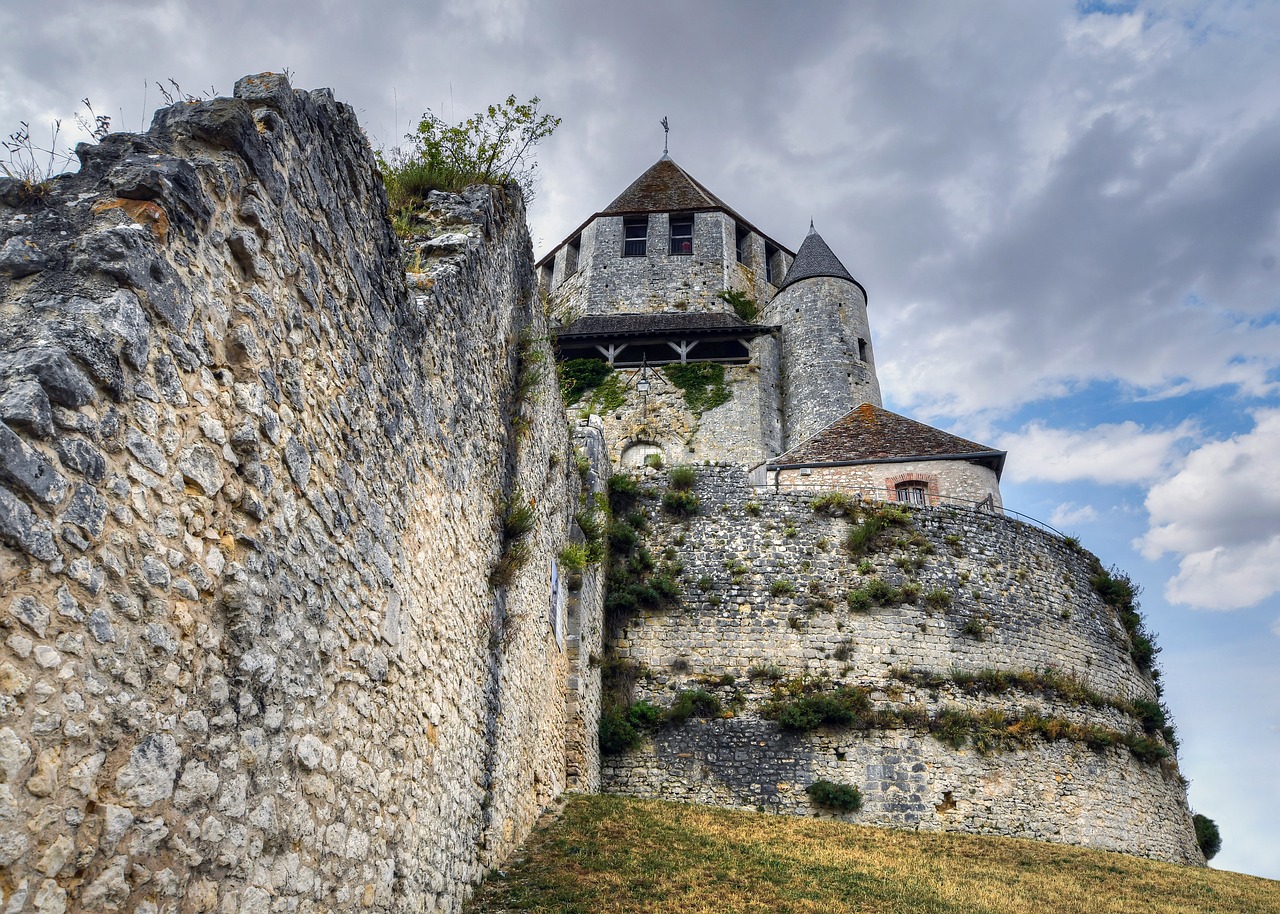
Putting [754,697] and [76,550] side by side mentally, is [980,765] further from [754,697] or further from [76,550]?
[76,550]

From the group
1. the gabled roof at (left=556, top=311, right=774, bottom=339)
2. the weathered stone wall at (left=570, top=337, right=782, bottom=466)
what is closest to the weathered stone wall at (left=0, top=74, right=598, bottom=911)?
the weathered stone wall at (left=570, top=337, right=782, bottom=466)

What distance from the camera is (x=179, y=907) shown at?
108 inches

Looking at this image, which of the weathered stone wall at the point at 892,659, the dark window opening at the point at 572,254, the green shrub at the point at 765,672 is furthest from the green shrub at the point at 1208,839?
the dark window opening at the point at 572,254

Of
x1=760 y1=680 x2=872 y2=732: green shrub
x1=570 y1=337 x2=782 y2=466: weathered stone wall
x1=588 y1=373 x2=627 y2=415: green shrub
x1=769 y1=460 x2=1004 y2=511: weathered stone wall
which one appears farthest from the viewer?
x1=588 y1=373 x2=627 y2=415: green shrub

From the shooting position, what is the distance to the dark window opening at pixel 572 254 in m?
33.2

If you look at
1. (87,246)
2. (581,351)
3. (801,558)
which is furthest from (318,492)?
(581,351)

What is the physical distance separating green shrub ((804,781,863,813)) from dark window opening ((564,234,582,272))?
23.7 m

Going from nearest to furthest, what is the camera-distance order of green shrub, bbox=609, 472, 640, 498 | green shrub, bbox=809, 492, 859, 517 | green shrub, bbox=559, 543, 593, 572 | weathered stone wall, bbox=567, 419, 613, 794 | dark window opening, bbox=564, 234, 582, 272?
1. green shrub, bbox=559, 543, 593, 572
2. weathered stone wall, bbox=567, 419, 613, 794
3. green shrub, bbox=809, 492, 859, 517
4. green shrub, bbox=609, 472, 640, 498
5. dark window opening, bbox=564, 234, 582, 272

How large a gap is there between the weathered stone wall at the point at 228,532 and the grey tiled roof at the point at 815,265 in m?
24.7

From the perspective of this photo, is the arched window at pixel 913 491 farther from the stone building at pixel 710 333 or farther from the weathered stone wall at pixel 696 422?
the weathered stone wall at pixel 696 422

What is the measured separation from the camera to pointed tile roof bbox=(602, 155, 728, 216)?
32.2 metres

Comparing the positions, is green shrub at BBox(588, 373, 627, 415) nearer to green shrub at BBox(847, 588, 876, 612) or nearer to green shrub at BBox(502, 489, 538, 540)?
green shrub at BBox(847, 588, 876, 612)

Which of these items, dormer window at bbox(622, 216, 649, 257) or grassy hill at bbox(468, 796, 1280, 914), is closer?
grassy hill at bbox(468, 796, 1280, 914)

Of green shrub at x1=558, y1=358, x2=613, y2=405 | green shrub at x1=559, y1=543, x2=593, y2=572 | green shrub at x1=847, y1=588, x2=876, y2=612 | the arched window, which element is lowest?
green shrub at x1=559, y1=543, x2=593, y2=572
